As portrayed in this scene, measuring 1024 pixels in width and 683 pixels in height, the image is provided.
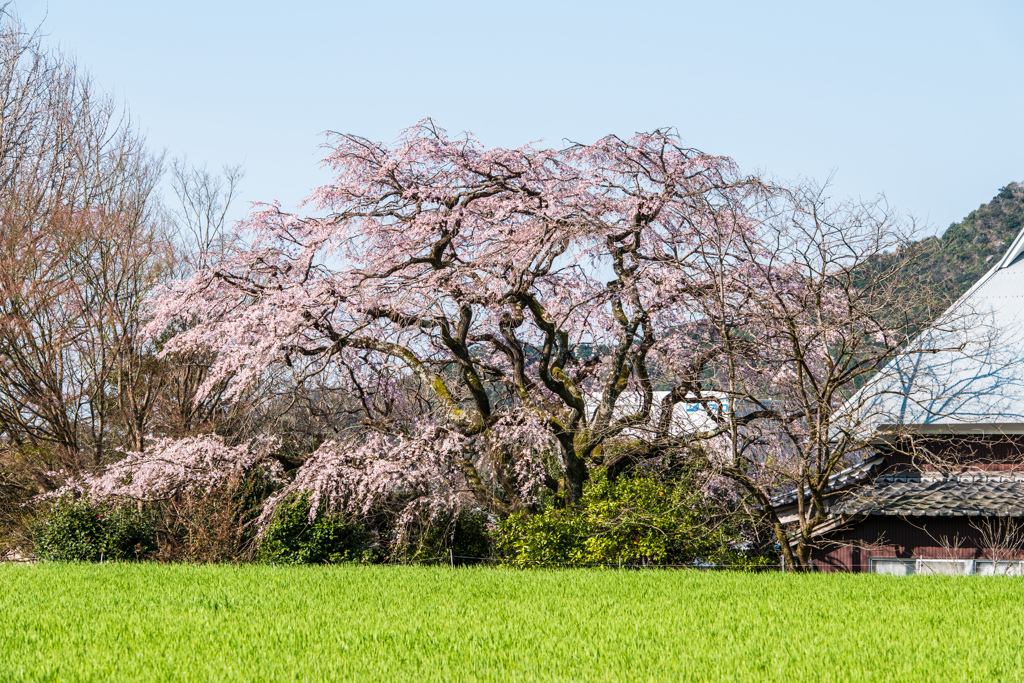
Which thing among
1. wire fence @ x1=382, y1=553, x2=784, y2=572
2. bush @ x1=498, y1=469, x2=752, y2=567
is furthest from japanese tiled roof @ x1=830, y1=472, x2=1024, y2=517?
bush @ x1=498, y1=469, x2=752, y2=567

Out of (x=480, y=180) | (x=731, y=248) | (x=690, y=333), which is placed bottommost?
(x=690, y=333)

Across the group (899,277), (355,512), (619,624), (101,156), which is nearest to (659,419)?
(899,277)

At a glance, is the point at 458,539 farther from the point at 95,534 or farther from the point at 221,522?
the point at 95,534

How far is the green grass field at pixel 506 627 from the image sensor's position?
5.63m

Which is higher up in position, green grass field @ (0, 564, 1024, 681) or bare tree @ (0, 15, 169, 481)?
bare tree @ (0, 15, 169, 481)

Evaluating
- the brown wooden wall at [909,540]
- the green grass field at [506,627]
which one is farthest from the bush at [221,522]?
the brown wooden wall at [909,540]

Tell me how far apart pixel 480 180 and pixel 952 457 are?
9144 millimetres

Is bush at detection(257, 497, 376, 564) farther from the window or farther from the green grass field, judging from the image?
the window

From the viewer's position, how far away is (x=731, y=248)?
13.6 m

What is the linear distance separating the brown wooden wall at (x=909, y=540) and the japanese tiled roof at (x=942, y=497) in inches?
15.5

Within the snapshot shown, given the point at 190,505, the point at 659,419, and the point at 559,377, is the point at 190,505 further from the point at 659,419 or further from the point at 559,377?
the point at 659,419

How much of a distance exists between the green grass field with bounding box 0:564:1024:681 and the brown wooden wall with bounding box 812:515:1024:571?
15.3 ft

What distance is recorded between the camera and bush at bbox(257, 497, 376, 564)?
13266 millimetres

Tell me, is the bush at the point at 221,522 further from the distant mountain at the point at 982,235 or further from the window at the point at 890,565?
the distant mountain at the point at 982,235
